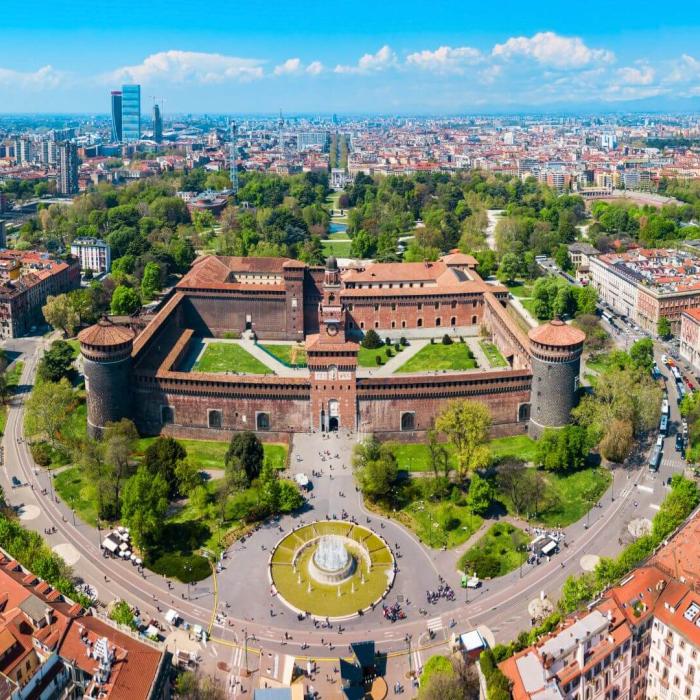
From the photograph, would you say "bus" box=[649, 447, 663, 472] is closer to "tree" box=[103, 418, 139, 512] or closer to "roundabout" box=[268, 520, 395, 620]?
"roundabout" box=[268, 520, 395, 620]

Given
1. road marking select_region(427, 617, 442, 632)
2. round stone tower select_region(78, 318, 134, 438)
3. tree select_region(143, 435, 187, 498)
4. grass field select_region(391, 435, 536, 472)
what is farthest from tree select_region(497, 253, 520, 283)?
road marking select_region(427, 617, 442, 632)

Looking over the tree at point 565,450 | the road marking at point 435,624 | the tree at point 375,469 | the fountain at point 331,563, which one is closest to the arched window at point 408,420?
the tree at point 375,469

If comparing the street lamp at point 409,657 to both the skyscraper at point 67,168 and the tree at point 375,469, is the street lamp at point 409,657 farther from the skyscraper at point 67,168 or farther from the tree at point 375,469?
the skyscraper at point 67,168

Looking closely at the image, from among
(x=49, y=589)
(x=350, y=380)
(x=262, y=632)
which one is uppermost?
(x=350, y=380)

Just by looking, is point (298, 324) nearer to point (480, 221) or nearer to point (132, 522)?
point (132, 522)

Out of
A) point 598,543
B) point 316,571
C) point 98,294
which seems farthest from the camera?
point 98,294

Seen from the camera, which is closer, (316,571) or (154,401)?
(316,571)

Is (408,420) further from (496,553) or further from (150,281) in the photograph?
(150,281)

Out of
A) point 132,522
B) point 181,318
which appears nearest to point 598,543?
point 132,522
